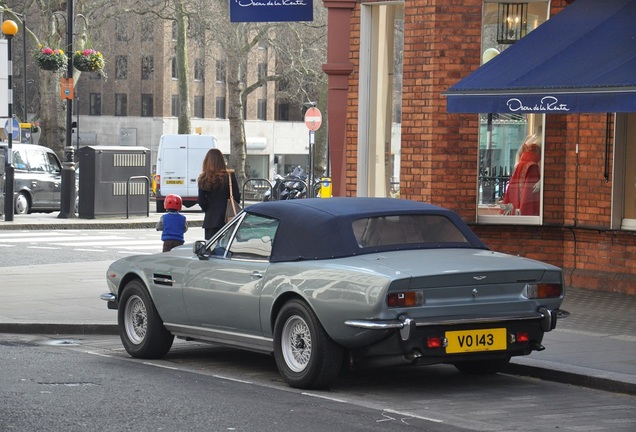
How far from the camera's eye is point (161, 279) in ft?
35.0

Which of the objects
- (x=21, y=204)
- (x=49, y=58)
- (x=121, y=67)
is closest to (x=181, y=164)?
(x=49, y=58)

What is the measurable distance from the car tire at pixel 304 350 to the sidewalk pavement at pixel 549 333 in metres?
1.89

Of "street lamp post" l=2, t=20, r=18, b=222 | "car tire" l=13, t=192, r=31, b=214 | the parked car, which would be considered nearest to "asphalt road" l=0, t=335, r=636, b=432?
"street lamp post" l=2, t=20, r=18, b=222

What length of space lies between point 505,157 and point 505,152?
0.06m

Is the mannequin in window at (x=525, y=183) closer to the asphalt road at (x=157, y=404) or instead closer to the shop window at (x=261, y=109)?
the asphalt road at (x=157, y=404)

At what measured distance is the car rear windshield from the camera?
9.55m

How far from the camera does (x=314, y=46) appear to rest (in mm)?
64562

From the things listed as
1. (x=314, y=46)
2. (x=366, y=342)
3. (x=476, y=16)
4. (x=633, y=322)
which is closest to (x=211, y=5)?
(x=314, y=46)

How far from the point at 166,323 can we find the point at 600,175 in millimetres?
7097

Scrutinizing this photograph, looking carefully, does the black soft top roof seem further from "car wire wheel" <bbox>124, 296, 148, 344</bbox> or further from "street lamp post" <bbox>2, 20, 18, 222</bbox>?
"street lamp post" <bbox>2, 20, 18, 222</bbox>

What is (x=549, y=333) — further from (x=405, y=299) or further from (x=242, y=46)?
(x=242, y=46)

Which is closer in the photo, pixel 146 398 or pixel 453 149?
pixel 146 398

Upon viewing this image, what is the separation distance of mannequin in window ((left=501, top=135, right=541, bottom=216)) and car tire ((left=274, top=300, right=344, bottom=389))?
25.6 ft

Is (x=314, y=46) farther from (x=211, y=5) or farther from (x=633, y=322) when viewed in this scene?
(x=633, y=322)
